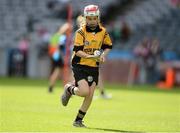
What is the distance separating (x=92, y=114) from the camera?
1571 cm

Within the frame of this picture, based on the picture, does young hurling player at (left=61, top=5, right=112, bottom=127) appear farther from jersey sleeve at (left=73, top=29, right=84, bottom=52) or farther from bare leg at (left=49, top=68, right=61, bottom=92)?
bare leg at (left=49, top=68, right=61, bottom=92)

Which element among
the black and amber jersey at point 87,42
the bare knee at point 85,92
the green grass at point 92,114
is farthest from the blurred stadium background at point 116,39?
the bare knee at point 85,92

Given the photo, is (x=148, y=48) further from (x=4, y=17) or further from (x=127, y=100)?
(x=127, y=100)

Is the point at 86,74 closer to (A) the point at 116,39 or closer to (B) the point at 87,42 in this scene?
(B) the point at 87,42

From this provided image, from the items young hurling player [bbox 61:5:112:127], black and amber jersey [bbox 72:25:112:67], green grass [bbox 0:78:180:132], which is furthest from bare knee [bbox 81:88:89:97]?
green grass [bbox 0:78:180:132]

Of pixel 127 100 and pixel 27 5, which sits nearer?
pixel 127 100

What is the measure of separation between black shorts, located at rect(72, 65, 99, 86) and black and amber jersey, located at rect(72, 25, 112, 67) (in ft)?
0.25

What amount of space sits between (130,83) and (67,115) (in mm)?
16366

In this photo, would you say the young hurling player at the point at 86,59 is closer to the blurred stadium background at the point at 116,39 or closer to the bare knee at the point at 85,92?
the bare knee at the point at 85,92

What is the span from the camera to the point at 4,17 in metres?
37.5

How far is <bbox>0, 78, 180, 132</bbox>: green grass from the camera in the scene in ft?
42.2

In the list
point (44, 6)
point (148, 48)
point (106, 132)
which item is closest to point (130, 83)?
point (148, 48)

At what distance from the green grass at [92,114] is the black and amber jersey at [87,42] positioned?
1077 mm

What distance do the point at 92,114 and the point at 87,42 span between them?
3.07 metres
